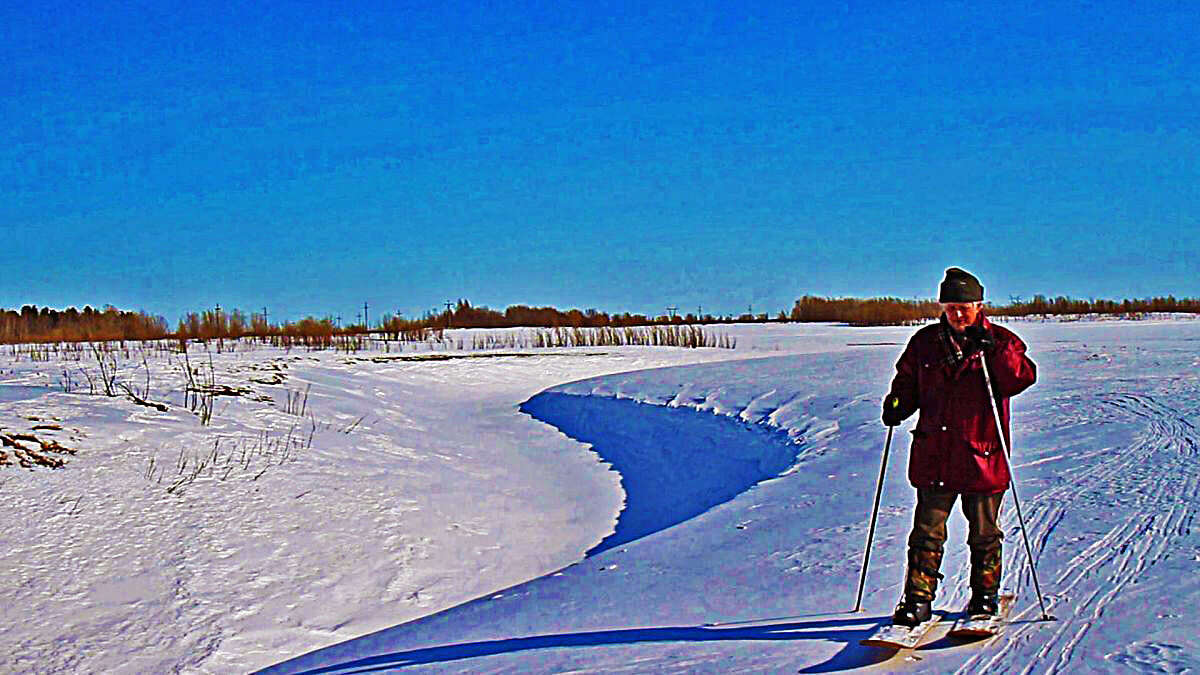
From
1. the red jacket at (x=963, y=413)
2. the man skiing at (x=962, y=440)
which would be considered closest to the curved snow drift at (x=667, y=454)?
the man skiing at (x=962, y=440)

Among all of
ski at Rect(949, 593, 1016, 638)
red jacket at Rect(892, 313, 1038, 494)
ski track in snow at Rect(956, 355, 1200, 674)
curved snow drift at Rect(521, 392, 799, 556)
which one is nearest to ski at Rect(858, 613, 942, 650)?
ski at Rect(949, 593, 1016, 638)

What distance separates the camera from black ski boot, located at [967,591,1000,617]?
4453 millimetres

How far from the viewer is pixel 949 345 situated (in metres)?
4.42

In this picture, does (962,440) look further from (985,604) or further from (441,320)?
(441,320)

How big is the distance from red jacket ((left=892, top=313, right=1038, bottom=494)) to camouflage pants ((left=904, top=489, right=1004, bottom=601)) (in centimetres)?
7

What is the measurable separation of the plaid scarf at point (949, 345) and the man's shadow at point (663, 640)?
1.30 metres

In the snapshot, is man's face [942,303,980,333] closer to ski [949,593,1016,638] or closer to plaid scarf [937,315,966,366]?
plaid scarf [937,315,966,366]

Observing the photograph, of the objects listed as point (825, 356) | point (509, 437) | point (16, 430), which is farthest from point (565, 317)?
point (16, 430)

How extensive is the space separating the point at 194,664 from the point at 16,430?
477cm

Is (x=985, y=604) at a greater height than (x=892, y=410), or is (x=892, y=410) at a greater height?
(x=892, y=410)

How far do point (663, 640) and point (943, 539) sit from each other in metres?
1.46

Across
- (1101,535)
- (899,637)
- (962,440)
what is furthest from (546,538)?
(962,440)

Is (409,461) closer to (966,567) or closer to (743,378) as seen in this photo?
(966,567)

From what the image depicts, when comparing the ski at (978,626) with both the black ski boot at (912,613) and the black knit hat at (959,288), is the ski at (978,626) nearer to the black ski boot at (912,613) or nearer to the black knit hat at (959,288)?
the black ski boot at (912,613)
